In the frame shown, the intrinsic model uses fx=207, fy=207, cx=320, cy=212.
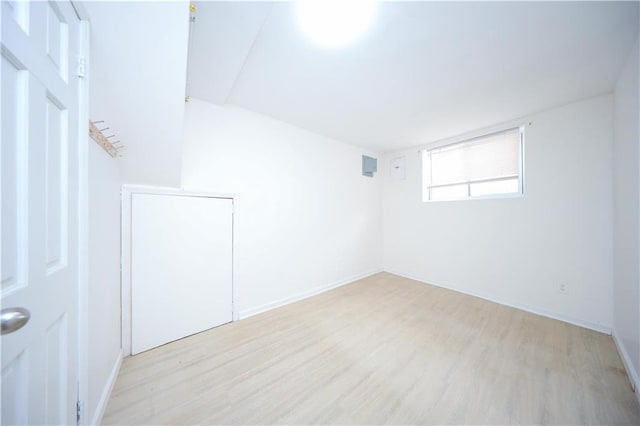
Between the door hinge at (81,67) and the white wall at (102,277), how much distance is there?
0.38 metres

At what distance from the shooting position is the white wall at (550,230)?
2.27m

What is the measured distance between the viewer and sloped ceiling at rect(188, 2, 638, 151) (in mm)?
1354

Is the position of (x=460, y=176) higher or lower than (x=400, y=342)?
higher

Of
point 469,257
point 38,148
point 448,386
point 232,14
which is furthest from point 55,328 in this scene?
point 469,257

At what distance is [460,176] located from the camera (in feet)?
11.2

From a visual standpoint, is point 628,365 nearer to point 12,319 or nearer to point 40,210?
point 12,319

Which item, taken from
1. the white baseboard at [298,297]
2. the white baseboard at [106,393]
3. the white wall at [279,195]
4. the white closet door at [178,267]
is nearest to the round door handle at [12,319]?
the white baseboard at [106,393]

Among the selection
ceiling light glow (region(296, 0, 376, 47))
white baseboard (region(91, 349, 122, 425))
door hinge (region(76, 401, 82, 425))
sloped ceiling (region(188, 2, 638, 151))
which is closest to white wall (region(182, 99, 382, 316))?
sloped ceiling (region(188, 2, 638, 151))

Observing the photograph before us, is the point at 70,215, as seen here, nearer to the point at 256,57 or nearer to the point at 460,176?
the point at 256,57

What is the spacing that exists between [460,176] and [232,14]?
11.9 feet

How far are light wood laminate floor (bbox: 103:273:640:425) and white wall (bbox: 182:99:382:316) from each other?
0.67 metres

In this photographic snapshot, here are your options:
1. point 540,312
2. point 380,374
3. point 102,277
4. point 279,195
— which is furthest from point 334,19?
point 540,312

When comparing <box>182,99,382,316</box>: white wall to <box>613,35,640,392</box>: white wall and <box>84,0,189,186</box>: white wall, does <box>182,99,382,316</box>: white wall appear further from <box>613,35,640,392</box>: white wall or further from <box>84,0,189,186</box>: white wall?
<box>613,35,640,392</box>: white wall

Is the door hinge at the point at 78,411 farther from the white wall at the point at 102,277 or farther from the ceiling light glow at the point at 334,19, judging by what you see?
the ceiling light glow at the point at 334,19
